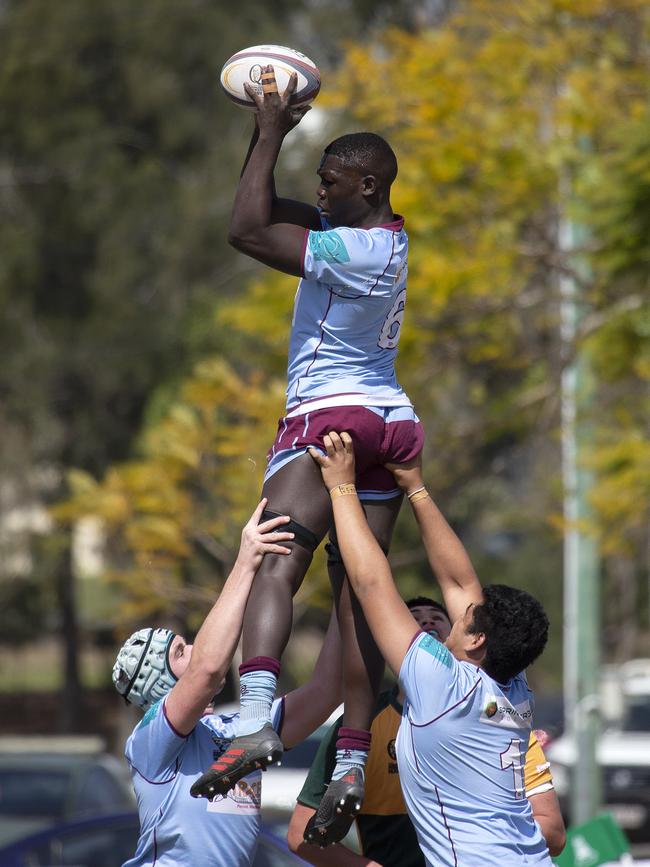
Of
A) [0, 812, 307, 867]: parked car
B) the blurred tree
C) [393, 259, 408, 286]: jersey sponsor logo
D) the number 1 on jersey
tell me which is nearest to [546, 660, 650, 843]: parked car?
[0, 812, 307, 867]: parked car

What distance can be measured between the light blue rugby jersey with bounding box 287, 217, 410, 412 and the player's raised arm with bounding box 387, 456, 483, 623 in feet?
1.54

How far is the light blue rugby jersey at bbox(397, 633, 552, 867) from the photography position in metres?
3.91

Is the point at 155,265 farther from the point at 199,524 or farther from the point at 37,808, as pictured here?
the point at 37,808

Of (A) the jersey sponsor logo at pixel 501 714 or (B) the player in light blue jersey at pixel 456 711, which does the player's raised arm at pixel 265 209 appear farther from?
(A) the jersey sponsor logo at pixel 501 714

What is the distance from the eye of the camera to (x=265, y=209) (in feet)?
12.9

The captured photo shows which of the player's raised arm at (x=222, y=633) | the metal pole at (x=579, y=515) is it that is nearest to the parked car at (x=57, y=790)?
the metal pole at (x=579, y=515)

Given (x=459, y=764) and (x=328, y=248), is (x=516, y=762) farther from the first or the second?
(x=328, y=248)

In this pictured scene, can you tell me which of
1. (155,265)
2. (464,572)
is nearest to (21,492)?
(155,265)

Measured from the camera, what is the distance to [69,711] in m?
31.6

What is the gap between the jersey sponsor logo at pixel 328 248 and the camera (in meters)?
3.93

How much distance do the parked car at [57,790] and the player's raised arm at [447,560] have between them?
25.5 ft

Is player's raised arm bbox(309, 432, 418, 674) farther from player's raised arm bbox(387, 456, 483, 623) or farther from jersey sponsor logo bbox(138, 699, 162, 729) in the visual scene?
jersey sponsor logo bbox(138, 699, 162, 729)

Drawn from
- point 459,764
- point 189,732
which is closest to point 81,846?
point 189,732

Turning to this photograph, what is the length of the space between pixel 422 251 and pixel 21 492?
16878 millimetres
